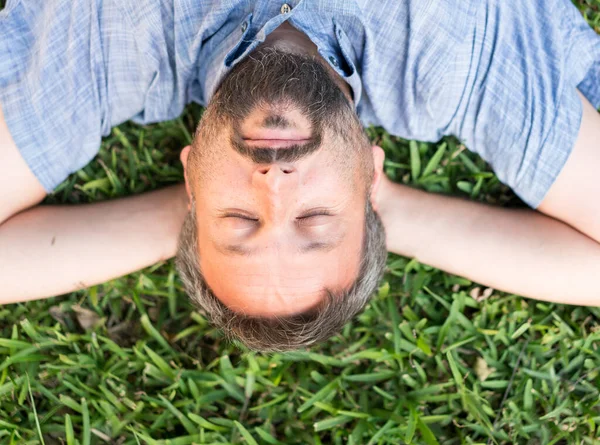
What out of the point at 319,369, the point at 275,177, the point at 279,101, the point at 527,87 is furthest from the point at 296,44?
the point at 319,369

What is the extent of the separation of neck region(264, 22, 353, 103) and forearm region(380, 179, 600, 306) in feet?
2.00

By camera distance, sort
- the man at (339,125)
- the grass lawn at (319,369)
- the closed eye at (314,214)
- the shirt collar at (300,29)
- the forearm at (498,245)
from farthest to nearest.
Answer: the grass lawn at (319,369) < the forearm at (498,245) < the shirt collar at (300,29) < the man at (339,125) < the closed eye at (314,214)

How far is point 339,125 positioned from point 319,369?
1232mm

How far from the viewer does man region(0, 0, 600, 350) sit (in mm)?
1985

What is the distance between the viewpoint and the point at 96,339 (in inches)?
104

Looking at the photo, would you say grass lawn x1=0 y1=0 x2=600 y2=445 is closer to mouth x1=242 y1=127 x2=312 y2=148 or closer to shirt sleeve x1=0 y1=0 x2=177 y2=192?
shirt sleeve x1=0 y1=0 x2=177 y2=192

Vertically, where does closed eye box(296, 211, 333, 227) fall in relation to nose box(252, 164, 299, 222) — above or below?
below

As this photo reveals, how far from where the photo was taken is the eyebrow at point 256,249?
1922 millimetres

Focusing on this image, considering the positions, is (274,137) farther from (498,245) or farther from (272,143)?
(498,245)

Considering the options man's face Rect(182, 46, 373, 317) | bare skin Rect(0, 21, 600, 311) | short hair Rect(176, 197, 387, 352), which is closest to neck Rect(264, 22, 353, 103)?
man's face Rect(182, 46, 373, 317)

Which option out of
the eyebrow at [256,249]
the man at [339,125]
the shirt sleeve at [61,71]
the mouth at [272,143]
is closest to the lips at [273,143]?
the mouth at [272,143]

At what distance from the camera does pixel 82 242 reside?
2414mm

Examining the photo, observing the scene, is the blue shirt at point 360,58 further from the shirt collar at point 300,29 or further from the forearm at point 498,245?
the forearm at point 498,245

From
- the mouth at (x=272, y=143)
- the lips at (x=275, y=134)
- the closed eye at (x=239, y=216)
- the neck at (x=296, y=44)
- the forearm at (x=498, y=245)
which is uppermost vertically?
the neck at (x=296, y=44)
